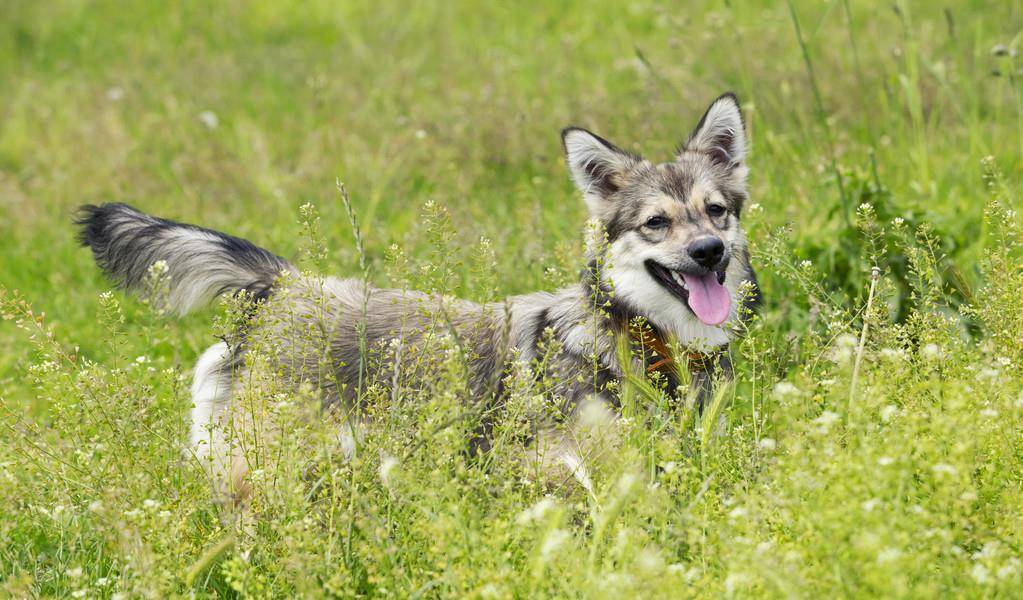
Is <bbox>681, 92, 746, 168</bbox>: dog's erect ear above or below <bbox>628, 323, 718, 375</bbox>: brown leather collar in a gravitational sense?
above

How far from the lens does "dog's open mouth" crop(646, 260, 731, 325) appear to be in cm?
418

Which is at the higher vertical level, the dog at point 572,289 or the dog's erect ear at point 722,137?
the dog's erect ear at point 722,137

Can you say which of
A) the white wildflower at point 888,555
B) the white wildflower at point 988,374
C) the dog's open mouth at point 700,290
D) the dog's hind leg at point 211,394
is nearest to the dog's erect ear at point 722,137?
the dog's open mouth at point 700,290

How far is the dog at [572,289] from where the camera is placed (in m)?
4.14

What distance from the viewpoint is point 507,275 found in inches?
214

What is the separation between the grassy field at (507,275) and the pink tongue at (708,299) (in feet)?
0.87

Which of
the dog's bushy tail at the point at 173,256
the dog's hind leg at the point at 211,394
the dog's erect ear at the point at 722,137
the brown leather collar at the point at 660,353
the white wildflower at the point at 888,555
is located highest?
the white wildflower at the point at 888,555

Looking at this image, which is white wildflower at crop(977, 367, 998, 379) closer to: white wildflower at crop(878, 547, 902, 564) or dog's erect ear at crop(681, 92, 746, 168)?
white wildflower at crop(878, 547, 902, 564)

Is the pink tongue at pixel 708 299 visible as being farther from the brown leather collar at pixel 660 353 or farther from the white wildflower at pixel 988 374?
the white wildflower at pixel 988 374

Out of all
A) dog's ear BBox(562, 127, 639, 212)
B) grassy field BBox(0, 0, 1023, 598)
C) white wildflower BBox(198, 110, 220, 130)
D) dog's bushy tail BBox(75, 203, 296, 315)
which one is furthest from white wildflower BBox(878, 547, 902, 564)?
white wildflower BBox(198, 110, 220, 130)

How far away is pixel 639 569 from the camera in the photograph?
2.43 metres

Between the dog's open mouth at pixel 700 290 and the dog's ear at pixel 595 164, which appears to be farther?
the dog's ear at pixel 595 164

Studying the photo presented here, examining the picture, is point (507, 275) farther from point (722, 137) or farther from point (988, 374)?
point (988, 374)

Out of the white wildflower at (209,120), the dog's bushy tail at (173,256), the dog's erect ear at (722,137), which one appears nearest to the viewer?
the dog's bushy tail at (173,256)
